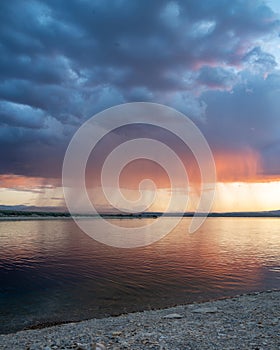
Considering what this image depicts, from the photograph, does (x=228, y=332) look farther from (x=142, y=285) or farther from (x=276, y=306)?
(x=142, y=285)

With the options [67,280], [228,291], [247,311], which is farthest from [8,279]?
[247,311]

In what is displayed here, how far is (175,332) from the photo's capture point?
12812 mm

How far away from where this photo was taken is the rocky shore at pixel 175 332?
11117 mm

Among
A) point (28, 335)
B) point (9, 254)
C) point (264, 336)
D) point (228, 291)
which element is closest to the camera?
point (264, 336)

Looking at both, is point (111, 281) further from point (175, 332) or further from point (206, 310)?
point (175, 332)

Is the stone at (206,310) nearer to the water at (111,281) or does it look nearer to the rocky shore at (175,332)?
the rocky shore at (175,332)

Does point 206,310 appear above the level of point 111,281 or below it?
above

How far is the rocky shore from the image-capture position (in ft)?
36.5

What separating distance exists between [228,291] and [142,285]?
24.9 feet

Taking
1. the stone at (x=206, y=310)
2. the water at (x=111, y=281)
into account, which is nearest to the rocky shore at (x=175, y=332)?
the stone at (x=206, y=310)

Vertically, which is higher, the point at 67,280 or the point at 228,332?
the point at 228,332

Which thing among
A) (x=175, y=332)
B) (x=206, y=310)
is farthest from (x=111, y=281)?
Answer: (x=175, y=332)

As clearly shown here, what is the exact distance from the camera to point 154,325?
1441cm

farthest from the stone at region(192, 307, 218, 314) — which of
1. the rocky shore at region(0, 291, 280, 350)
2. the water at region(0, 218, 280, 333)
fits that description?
the water at region(0, 218, 280, 333)
